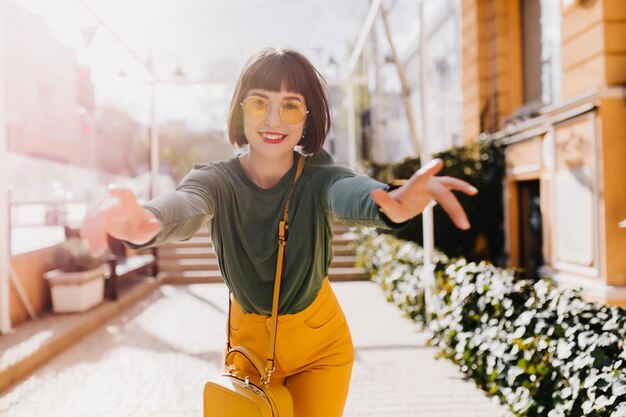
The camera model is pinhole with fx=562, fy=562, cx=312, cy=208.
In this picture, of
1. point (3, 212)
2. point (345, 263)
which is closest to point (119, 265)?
point (3, 212)

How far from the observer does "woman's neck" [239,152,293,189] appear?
1.97m

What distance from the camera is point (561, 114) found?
8.45m

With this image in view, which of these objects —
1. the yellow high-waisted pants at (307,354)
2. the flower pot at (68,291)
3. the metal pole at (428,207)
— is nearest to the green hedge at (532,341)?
the metal pole at (428,207)

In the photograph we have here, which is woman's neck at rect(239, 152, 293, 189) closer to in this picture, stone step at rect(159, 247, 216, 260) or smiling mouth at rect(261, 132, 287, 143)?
smiling mouth at rect(261, 132, 287, 143)

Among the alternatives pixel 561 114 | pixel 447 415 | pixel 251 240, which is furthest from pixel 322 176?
pixel 561 114

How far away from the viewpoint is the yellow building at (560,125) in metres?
7.49

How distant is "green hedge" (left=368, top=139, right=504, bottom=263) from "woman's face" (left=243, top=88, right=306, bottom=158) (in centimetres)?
933

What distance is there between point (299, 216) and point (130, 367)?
4911 mm

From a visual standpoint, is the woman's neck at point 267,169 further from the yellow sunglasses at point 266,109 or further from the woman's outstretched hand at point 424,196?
the woman's outstretched hand at point 424,196

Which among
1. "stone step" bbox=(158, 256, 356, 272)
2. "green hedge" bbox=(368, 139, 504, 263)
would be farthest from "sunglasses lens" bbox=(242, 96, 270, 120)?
"stone step" bbox=(158, 256, 356, 272)

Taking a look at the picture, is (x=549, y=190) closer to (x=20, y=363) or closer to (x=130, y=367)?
(x=130, y=367)

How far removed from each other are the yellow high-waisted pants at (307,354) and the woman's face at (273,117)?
0.55 meters

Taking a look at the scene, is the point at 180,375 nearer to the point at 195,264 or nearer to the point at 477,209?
the point at 477,209

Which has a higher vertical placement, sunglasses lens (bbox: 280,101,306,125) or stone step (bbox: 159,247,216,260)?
sunglasses lens (bbox: 280,101,306,125)
